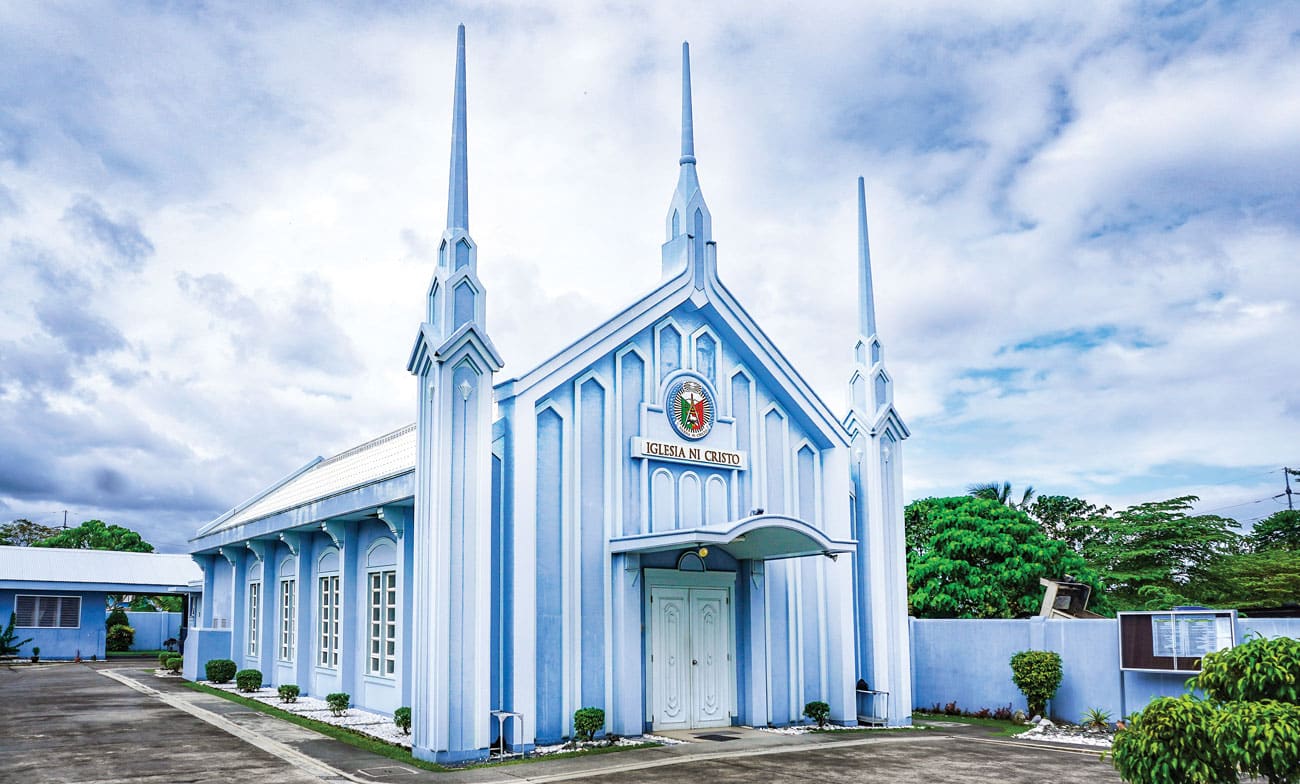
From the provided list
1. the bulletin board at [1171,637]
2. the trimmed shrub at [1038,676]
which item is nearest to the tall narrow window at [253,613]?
the trimmed shrub at [1038,676]

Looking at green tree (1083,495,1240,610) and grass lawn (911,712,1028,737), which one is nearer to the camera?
grass lawn (911,712,1028,737)

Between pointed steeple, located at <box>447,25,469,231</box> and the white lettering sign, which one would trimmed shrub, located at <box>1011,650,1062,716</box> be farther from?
pointed steeple, located at <box>447,25,469,231</box>

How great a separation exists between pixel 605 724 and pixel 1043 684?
8039 millimetres

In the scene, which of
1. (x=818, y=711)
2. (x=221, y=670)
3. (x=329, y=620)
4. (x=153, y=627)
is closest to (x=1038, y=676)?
(x=818, y=711)

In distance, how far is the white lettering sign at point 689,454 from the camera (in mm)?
17203

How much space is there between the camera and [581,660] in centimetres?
1580

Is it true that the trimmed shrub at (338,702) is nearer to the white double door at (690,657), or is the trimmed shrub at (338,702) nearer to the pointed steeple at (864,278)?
the white double door at (690,657)

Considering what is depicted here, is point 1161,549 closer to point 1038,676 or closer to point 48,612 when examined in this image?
point 1038,676

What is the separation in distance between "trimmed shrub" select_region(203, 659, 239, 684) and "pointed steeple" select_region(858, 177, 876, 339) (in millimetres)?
17413

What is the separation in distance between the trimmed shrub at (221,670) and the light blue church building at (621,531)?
4061 mm

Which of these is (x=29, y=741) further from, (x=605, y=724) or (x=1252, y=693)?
Answer: (x=1252, y=693)

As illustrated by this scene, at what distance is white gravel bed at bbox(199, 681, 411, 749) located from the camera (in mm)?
16312

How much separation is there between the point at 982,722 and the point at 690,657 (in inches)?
242

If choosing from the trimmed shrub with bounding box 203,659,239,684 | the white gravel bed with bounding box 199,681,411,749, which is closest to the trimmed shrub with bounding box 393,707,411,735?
the white gravel bed with bounding box 199,681,411,749
